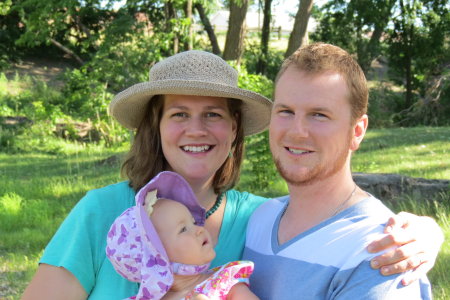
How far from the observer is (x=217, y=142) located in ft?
8.97

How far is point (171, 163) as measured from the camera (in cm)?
275

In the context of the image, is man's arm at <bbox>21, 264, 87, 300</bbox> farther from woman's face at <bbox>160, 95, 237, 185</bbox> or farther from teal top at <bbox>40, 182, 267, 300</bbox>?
woman's face at <bbox>160, 95, 237, 185</bbox>

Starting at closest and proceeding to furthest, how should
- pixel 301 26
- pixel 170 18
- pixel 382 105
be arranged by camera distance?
1. pixel 170 18
2. pixel 301 26
3. pixel 382 105

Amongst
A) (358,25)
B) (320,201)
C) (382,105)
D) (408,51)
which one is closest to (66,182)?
(320,201)

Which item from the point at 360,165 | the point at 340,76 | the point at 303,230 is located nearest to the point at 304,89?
the point at 340,76

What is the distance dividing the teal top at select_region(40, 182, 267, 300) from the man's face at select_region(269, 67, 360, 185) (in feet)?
2.16

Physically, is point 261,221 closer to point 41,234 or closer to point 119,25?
point 41,234

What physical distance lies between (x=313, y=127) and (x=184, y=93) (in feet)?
2.54

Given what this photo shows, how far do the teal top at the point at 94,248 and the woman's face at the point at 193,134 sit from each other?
313mm

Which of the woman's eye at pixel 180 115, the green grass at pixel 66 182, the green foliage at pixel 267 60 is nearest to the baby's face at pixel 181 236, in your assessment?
the woman's eye at pixel 180 115

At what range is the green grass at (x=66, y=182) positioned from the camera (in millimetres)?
5012

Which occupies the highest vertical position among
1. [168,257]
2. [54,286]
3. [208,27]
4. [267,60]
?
[208,27]

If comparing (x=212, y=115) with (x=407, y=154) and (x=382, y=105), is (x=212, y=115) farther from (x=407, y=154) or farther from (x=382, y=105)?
(x=382, y=105)

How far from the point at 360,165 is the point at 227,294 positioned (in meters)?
6.61
